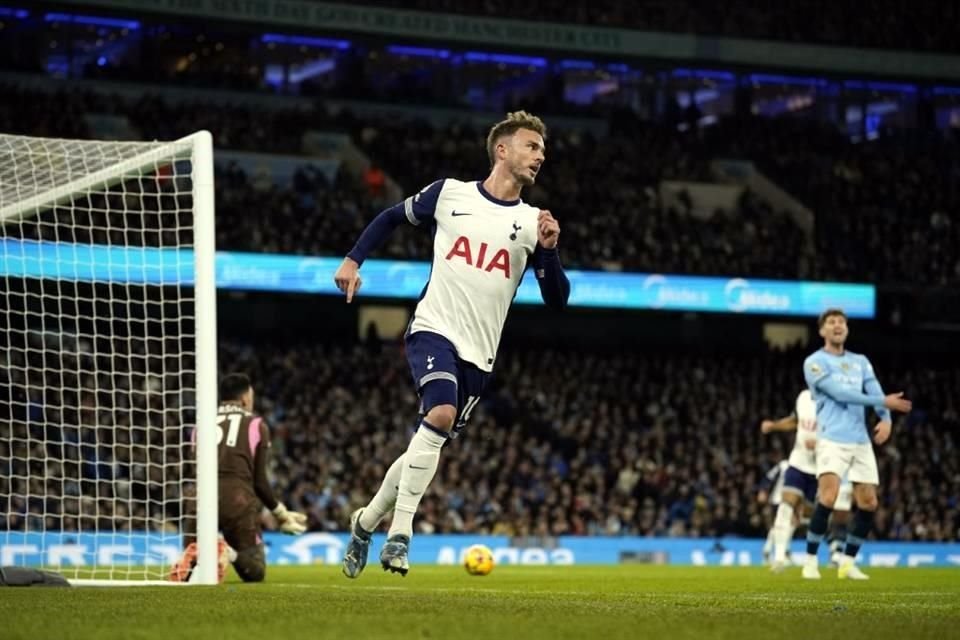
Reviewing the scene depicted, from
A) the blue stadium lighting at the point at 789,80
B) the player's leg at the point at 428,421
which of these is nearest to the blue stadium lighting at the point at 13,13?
the blue stadium lighting at the point at 789,80

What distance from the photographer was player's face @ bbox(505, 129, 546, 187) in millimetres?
8508

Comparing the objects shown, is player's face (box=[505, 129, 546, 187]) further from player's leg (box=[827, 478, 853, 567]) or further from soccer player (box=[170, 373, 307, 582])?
player's leg (box=[827, 478, 853, 567])

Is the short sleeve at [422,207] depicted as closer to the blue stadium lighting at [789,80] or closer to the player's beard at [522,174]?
the player's beard at [522,174]

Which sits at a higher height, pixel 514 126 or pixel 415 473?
pixel 514 126

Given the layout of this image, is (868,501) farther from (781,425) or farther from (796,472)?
(796,472)

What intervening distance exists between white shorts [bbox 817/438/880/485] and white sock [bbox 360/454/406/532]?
6635 millimetres

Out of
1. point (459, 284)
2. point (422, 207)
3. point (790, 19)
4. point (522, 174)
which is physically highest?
point (790, 19)

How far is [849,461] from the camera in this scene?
13945 mm

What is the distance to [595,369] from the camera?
112 feet

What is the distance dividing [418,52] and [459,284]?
35.2 m

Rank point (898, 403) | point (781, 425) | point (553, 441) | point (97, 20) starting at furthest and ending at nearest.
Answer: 1. point (97, 20)
2. point (553, 441)
3. point (781, 425)
4. point (898, 403)

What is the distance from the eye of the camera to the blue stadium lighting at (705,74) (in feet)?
149

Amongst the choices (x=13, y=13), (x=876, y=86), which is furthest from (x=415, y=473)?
(x=876, y=86)

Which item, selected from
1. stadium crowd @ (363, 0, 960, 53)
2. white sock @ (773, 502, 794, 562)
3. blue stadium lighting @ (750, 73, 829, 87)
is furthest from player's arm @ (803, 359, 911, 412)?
blue stadium lighting @ (750, 73, 829, 87)
